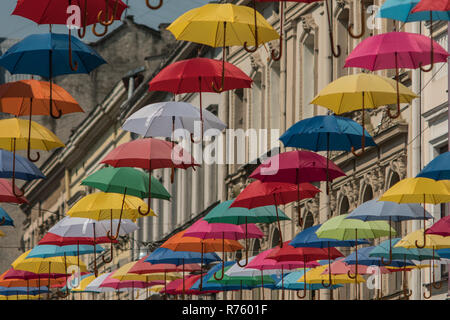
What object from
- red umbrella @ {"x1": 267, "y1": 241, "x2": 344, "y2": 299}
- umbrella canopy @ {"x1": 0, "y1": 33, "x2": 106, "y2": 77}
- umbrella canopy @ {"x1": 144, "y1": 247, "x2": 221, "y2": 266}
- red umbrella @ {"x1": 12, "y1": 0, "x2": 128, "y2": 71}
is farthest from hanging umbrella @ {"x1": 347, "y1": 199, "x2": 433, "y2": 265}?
red umbrella @ {"x1": 12, "y1": 0, "x2": 128, "y2": 71}

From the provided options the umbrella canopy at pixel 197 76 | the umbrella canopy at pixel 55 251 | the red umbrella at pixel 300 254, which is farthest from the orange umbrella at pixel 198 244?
the umbrella canopy at pixel 197 76

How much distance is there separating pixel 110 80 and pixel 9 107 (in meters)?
49.8

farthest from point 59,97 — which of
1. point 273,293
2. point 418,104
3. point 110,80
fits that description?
point 110,80

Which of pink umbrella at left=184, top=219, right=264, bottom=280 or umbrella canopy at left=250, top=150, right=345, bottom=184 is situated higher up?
umbrella canopy at left=250, top=150, right=345, bottom=184

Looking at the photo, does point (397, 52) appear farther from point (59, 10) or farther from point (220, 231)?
point (220, 231)

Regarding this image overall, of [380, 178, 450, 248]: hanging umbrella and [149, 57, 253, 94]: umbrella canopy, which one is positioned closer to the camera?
[149, 57, 253, 94]: umbrella canopy

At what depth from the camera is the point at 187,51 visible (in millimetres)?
47312

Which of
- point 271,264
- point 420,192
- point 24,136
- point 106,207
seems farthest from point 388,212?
point 24,136

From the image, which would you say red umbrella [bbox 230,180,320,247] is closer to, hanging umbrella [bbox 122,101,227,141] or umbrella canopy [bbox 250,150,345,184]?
umbrella canopy [bbox 250,150,345,184]

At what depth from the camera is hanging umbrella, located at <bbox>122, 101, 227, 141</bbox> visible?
68.8 ft

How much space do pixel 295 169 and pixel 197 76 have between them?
8.52 feet

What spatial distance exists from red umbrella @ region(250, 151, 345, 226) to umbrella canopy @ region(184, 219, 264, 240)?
11.0 feet

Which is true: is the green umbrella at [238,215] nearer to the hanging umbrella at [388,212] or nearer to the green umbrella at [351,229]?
the green umbrella at [351,229]
